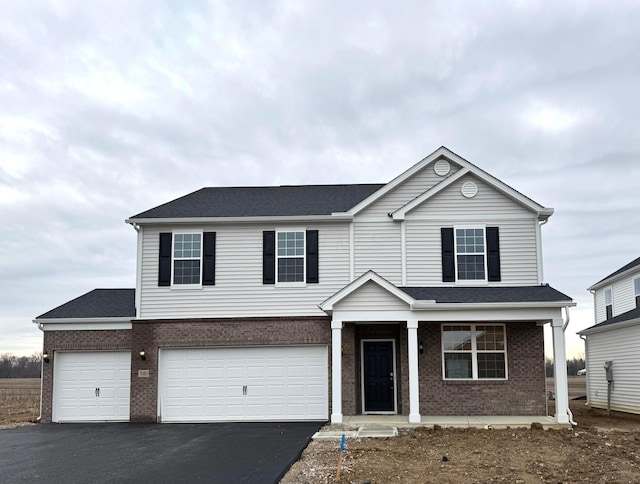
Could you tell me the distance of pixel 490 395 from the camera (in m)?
18.3

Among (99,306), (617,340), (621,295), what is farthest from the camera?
(621,295)

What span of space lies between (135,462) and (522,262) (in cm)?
1178

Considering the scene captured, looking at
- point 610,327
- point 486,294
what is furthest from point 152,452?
point 610,327

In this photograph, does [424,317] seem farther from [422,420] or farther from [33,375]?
[33,375]

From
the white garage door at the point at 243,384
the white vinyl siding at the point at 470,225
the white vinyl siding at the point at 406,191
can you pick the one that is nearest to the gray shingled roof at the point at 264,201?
the white vinyl siding at the point at 406,191

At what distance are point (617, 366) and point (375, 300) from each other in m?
11.0

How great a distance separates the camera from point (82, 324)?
20188mm

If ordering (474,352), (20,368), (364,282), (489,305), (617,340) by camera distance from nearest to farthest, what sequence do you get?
(489,305) → (364,282) → (474,352) → (617,340) → (20,368)

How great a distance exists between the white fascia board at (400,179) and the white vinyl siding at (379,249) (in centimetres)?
52

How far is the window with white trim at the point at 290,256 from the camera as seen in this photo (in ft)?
64.4

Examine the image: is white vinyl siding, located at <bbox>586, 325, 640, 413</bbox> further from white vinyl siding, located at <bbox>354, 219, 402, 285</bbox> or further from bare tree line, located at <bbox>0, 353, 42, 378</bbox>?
bare tree line, located at <bbox>0, 353, 42, 378</bbox>

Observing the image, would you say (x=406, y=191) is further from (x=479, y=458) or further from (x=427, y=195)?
(x=479, y=458)

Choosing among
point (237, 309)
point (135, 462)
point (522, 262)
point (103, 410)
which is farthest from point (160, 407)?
point (522, 262)

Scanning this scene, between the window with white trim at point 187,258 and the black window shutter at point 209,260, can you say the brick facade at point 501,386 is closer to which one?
the black window shutter at point 209,260
